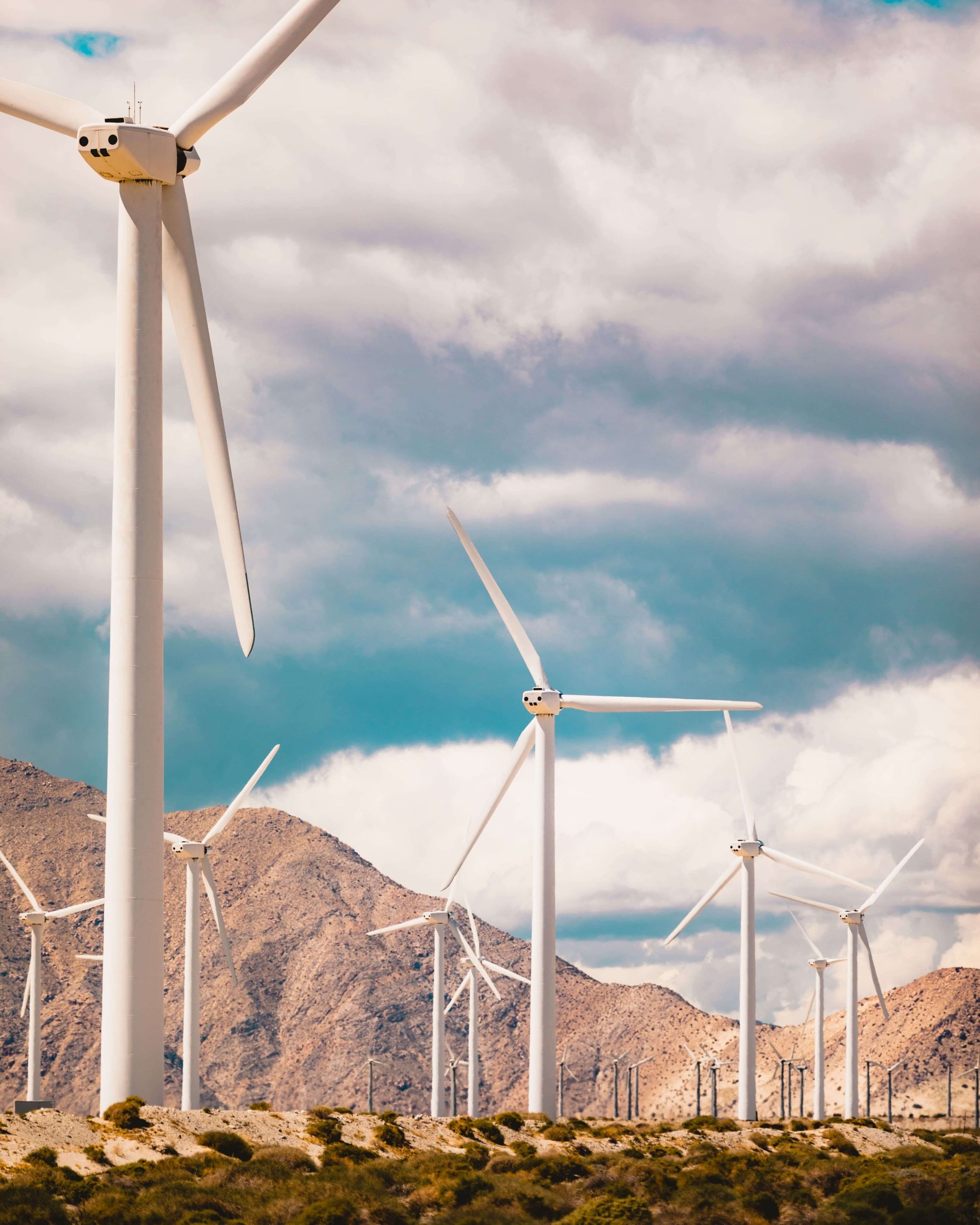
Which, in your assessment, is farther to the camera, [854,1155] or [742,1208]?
[854,1155]

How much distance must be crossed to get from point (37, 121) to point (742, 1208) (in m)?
34.3

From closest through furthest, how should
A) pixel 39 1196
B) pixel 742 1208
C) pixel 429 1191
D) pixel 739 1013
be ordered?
pixel 39 1196 → pixel 429 1191 → pixel 742 1208 → pixel 739 1013

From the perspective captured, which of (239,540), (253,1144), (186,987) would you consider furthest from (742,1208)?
(186,987)

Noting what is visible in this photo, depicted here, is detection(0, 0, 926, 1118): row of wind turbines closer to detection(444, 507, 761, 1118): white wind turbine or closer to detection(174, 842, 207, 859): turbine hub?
detection(444, 507, 761, 1118): white wind turbine

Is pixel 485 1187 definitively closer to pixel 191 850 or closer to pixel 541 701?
pixel 541 701

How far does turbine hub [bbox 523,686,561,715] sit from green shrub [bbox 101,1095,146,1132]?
30.9 m

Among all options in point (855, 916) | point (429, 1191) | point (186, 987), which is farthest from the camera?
point (855, 916)

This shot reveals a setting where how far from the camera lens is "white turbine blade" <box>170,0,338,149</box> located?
37469 millimetres

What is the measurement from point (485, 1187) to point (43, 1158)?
11.0m

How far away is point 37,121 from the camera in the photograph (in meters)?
37.8

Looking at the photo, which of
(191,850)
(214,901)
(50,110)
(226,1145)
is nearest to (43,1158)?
(226,1145)

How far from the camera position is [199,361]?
37875mm

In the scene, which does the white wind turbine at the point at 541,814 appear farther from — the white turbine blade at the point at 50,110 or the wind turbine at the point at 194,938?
the white turbine blade at the point at 50,110

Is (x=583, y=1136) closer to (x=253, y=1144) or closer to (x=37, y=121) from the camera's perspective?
(x=253, y=1144)
